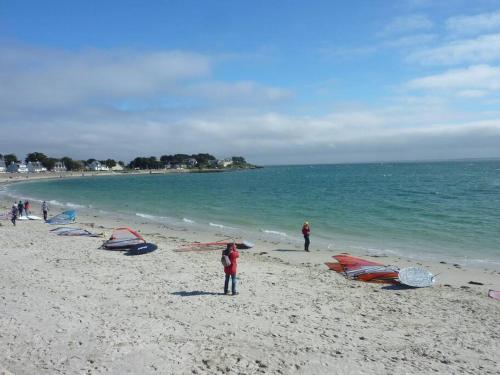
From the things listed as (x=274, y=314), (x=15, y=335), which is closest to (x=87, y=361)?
(x=15, y=335)

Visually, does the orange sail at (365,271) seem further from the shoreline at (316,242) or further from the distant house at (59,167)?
the distant house at (59,167)

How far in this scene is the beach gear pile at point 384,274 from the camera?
43.1 ft

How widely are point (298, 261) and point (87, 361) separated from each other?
1120 cm

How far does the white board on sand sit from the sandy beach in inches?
11.8

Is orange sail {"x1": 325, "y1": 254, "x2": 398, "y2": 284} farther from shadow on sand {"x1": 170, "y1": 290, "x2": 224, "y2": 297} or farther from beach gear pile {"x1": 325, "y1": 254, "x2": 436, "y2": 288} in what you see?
shadow on sand {"x1": 170, "y1": 290, "x2": 224, "y2": 297}

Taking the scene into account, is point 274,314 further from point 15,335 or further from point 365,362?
point 15,335

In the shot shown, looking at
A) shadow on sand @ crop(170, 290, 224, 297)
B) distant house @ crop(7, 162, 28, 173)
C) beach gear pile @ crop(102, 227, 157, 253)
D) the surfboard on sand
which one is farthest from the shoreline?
distant house @ crop(7, 162, 28, 173)

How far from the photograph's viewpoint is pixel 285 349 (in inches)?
307

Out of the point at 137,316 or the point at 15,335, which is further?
the point at 137,316

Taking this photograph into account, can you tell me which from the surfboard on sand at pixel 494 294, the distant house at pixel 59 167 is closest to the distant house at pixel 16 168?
the distant house at pixel 59 167

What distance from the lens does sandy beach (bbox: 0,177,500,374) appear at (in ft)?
23.5

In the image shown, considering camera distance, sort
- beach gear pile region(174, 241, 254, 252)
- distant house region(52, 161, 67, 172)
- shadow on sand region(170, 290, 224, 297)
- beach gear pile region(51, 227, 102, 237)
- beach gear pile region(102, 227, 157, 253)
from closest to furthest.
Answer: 1. shadow on sand region(170, 290, 224, 297)
2. beach gear pile region(102, 227, 157, 253)
3. beach gear pile region(174, 241, 254, 252)
4. beach gear pile region(51, 227, 102, 237)
5. distant house region(52, 161, 67, 172)

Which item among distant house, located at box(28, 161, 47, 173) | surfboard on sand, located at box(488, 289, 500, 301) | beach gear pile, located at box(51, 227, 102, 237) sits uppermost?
distant house, located at box(28, 161, 47, 173)

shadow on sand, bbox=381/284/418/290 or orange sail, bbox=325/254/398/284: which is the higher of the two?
orange sail, bbox=325/254/398/284
